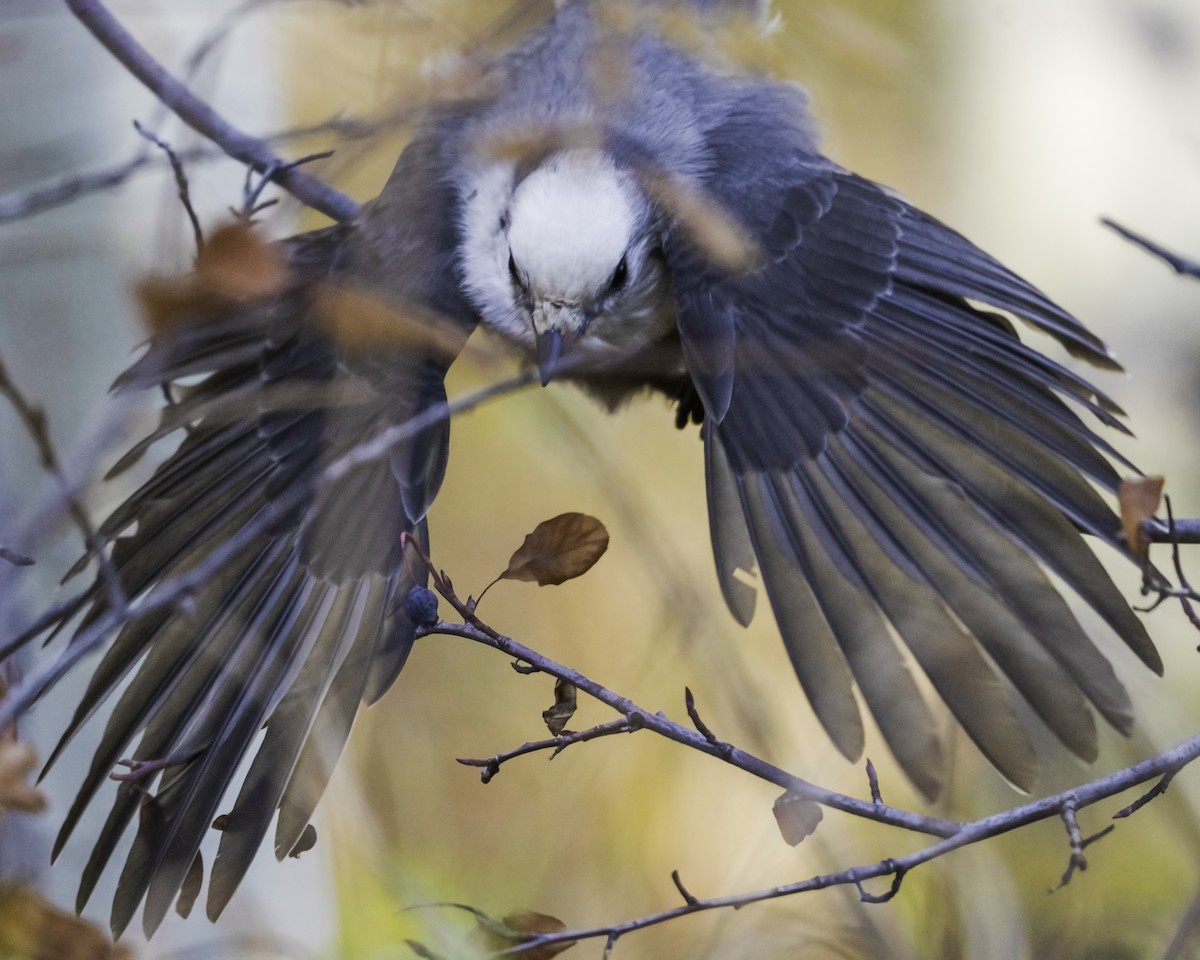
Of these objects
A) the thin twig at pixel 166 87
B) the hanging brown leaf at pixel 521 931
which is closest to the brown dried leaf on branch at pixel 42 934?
the hanging brown leaf at pixel 521 931

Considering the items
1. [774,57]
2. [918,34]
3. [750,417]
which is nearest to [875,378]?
[750,417]

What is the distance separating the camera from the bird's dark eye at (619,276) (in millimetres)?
1739

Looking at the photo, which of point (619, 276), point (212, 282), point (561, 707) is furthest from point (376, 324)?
point (212, 282)

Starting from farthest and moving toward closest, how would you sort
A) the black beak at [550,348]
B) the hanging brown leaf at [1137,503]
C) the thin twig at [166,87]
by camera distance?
the black beak at [550,348], the thin twig at [166,87], the hanging brown leaf at [1137,503]

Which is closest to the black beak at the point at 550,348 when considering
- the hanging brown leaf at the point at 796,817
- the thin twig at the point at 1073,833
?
the hanging brown leaf at the point at 796,817

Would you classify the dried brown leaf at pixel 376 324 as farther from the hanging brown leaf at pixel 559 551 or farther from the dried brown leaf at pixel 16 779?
the dried brown leaf at pixel 16 779

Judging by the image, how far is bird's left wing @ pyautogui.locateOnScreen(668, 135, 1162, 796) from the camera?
129 cm

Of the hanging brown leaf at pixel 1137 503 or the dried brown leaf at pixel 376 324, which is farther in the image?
the dried brown leaf at pixel 376 324

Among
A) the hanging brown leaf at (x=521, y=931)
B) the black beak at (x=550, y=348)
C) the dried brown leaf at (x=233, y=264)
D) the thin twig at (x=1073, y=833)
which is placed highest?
the black beak at (x=550, y=348)

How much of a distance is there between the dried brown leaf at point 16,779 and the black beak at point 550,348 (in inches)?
35.8

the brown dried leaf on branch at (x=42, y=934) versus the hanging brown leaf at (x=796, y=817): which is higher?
the hanging brown leaf at (x=796, y=817)

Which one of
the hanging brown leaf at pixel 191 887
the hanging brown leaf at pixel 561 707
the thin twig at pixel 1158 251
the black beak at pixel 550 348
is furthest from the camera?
the black beak at pixel 550 348

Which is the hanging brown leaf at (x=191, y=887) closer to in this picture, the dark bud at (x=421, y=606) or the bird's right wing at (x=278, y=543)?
the bird's right wing at (x=278, y=543)

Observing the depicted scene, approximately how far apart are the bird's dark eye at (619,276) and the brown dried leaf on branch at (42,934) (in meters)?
1.06
